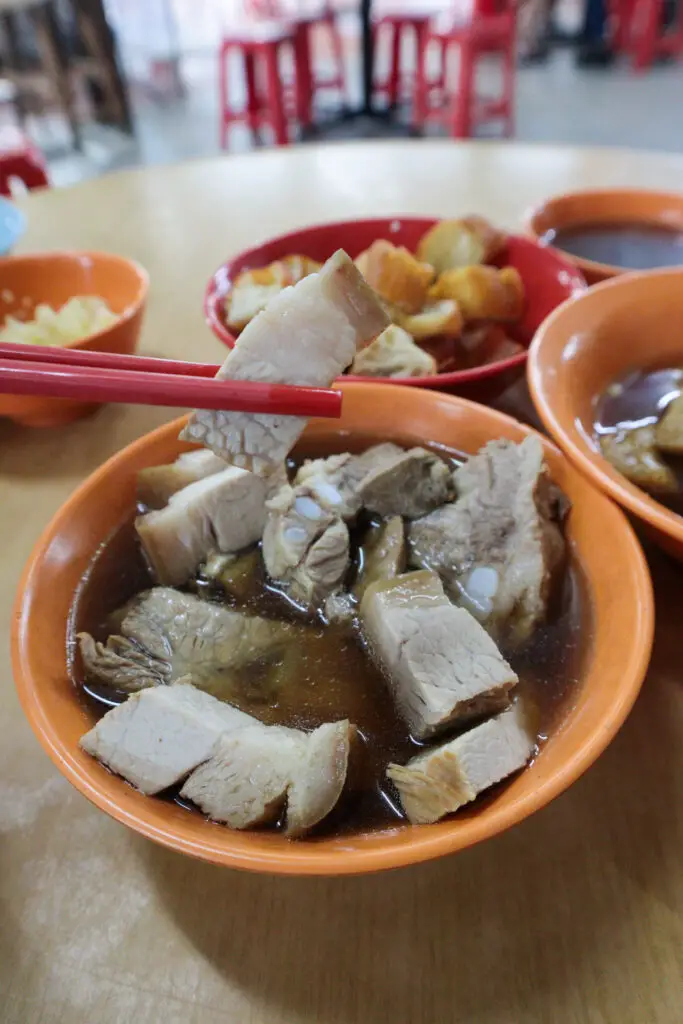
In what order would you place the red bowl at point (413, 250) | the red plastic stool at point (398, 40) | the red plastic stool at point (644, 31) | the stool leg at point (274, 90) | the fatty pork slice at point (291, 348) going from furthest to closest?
the red plastic stool at point (644, 31), the red plastic stool at point (398, 40), the stool leg at point (274, 90), the red bowl at point (413, 250), the fatty pork slice at point (291, 348)

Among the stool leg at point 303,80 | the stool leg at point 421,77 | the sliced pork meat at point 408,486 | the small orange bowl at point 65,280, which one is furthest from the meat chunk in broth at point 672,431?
the stool leg at point 303,80

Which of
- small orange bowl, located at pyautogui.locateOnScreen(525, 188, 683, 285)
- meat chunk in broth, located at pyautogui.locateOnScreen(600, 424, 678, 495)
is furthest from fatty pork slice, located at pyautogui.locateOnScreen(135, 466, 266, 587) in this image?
small orange bowl, located at pyautogui.locateOnScreen(525, 188, 683, 285)

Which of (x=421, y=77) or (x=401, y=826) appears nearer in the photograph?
(x=401, y=826)

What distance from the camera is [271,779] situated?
2.02ft

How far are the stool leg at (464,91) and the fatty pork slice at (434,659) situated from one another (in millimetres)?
3974

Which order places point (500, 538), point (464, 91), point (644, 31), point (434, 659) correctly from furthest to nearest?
point (644, 31), point (464, 91), point (500, 538), point (434, 659)

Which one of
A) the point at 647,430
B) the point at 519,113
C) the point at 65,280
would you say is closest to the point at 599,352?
the point at 647,430

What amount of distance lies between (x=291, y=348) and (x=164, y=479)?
29cm

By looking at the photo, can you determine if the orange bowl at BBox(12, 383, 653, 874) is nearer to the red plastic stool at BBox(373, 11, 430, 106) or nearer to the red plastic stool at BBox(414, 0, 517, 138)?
the red plastic stool at BBox(414, 0, 517, 138)

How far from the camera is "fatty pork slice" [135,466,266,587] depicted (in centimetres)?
84

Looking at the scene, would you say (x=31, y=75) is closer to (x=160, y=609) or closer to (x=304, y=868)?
(x=160, y=609)

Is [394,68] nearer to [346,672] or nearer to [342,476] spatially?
[342,476]

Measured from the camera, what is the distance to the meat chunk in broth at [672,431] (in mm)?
Answer: 858

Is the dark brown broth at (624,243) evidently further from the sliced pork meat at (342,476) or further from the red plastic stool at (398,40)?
the red plastic stool at (398,40)
